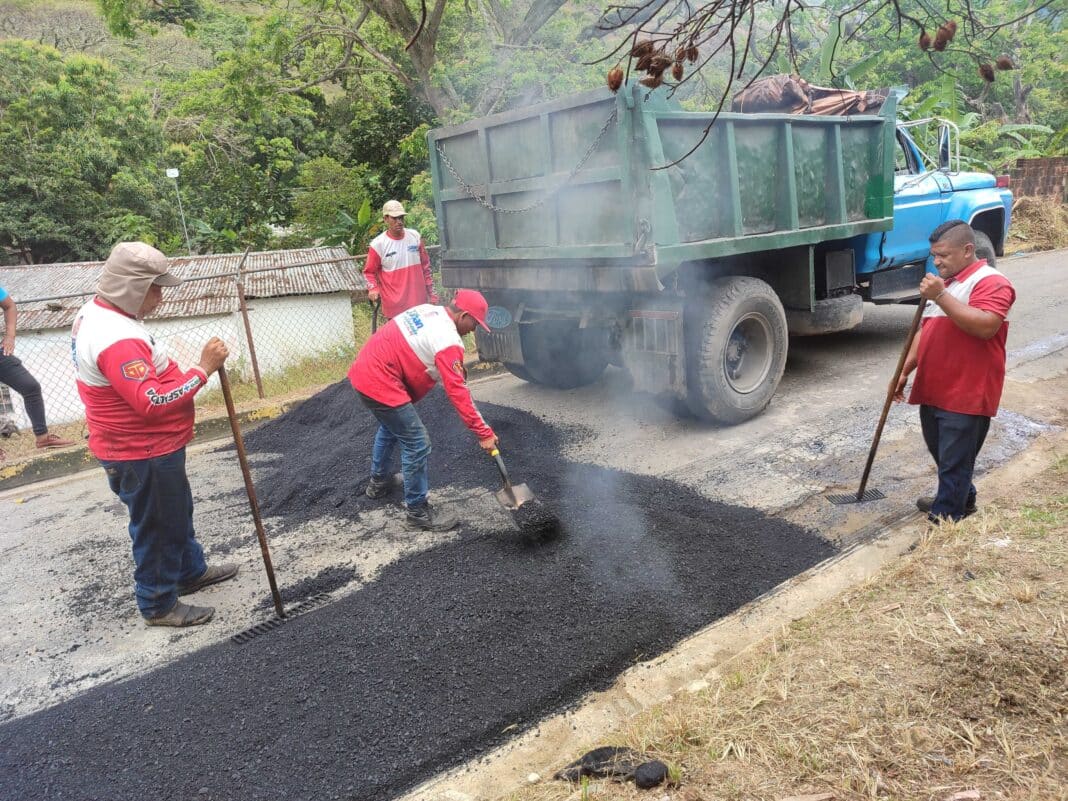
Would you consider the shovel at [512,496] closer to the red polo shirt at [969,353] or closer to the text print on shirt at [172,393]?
the text print on shirt at [172,393]

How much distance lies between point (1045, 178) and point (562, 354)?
1505cm

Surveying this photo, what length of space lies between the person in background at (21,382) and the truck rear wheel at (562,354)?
4130 millimetres

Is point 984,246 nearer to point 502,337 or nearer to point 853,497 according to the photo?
point 853,497

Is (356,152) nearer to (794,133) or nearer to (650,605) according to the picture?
(794,133)

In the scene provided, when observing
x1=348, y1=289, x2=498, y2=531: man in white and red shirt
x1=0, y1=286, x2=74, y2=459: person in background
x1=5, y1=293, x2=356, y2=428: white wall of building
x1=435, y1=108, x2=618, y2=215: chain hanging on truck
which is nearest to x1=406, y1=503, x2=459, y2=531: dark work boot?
x1=348, y1=289, x2=498, y2=531: man in white and red shirt

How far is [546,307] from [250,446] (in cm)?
276

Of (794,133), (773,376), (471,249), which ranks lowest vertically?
(773,376)

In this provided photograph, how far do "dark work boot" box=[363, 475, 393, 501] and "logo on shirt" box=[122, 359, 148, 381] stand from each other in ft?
6.19

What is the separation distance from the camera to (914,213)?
6.95m

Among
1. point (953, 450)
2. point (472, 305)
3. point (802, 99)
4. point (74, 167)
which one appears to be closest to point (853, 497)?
point (953, 450)

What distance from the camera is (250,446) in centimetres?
607

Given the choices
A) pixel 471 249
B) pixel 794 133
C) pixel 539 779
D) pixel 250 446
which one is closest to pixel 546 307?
pixel 471 249

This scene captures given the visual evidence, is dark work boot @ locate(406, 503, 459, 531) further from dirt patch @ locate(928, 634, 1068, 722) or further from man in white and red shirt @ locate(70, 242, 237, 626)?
dirt patch @ locate(928, 634, 1068, 722)

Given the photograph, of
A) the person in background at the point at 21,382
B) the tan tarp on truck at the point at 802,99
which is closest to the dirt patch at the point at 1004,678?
the tan tarp on truck at the point at 802,99
